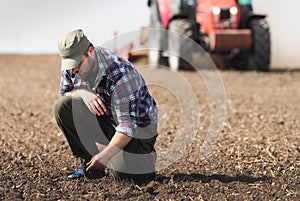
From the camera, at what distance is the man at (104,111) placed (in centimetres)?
371

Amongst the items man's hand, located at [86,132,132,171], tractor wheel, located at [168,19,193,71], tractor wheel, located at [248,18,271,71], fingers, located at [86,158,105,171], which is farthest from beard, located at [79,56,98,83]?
tractor wheel, located at [248,18,271,71]

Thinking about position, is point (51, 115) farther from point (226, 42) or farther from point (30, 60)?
point (30, 60)

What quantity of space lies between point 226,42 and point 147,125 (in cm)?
725

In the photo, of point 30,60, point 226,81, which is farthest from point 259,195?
point 30,60

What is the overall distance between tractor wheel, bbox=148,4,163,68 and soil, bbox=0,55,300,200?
3210mm

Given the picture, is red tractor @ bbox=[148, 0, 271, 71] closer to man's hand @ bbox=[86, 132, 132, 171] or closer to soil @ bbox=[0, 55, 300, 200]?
soil @ bbox=[0, 55, 300, 200]

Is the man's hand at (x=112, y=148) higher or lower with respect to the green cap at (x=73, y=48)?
lower

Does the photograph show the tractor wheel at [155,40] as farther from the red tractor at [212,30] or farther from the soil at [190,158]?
the soil at [190,158]

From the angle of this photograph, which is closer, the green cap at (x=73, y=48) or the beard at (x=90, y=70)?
the green cap at (x=73, y=48)

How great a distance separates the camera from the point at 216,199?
388 cm

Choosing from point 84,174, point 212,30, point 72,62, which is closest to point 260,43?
point 212,30

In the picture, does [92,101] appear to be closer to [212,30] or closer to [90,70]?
[90,70]

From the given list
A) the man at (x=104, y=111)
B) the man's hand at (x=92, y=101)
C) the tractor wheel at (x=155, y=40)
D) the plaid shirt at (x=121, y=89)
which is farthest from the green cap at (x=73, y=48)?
the tractor wheel at (x=155, y=40)

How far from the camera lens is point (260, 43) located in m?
11.5
